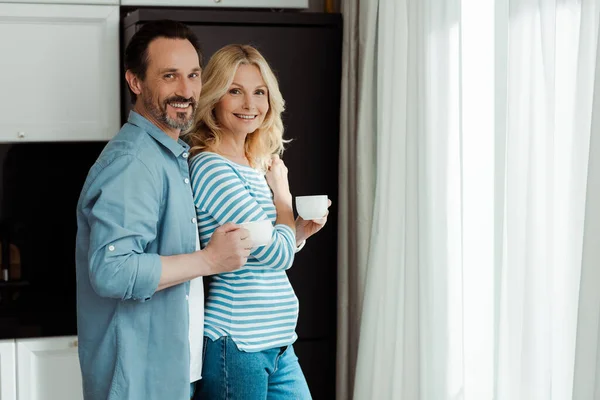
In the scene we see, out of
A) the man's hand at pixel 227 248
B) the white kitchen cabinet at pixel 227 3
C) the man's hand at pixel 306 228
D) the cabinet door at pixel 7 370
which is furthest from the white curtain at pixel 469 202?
the cabinet door at pixel 7 370

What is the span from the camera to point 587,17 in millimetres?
1850

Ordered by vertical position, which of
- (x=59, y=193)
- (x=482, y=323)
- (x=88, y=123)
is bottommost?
(x=482, y=323)

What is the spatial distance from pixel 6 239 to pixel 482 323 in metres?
2.00

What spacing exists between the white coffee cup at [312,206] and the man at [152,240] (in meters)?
0.27

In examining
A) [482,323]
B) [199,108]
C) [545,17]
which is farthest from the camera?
[482,323]

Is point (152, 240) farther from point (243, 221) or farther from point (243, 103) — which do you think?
point (243, 103)

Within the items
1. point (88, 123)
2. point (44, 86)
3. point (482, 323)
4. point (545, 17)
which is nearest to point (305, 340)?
point (482, 323)

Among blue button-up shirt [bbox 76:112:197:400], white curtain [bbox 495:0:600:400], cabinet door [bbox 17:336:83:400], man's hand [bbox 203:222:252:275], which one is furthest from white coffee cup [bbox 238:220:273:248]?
cabinet door [bbox 17:336:83:400]

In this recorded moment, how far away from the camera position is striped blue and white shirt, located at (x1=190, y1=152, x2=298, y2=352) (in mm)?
2018

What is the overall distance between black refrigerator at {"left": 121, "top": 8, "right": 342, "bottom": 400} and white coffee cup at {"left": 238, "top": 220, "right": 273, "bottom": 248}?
42.8 inches

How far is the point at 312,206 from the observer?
2137mm

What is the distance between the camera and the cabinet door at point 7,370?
2904 mm

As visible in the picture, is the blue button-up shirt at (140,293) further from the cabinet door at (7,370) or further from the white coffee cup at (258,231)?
the cabinet door at (7,370)

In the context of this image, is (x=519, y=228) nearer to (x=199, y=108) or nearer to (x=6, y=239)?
(x=199, y=108)
